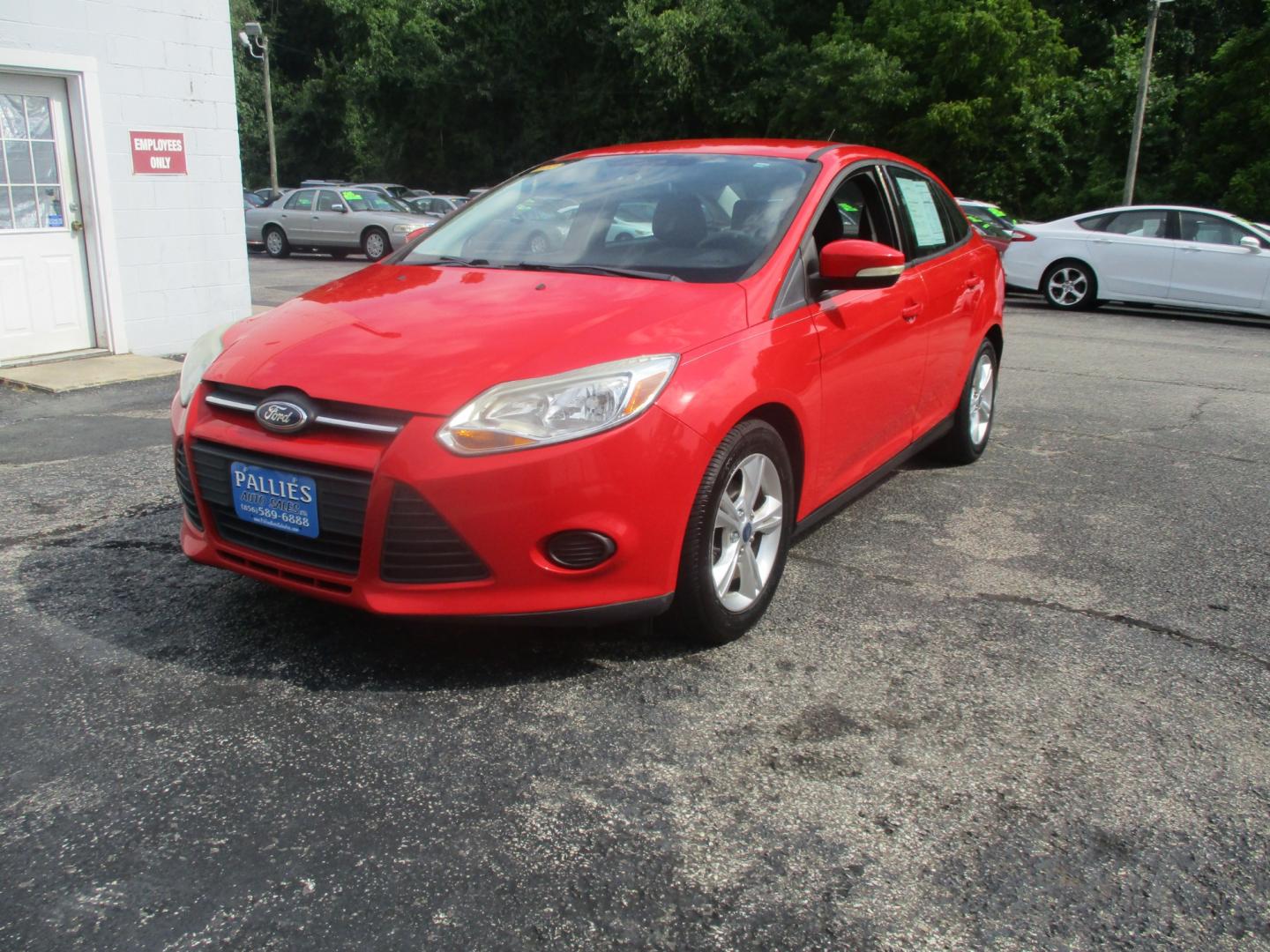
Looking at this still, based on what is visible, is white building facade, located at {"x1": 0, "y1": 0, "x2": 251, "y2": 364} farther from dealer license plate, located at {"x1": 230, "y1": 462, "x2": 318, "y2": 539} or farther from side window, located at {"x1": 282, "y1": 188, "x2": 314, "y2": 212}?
side window, located at {"x1": 282, "y1": 188, "x2": 314, "y2": 212}

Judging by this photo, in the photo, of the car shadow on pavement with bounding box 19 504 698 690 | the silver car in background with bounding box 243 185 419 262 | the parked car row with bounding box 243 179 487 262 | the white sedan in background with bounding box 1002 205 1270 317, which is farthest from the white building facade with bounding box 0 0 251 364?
the silver car in background with bounding box 243 185 419 262

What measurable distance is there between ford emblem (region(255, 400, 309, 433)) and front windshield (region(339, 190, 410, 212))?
20.4 meters

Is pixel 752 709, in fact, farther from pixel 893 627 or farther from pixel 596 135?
pixel 596 135

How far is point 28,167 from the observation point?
A: 833cm

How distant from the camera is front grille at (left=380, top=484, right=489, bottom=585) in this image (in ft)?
9.60

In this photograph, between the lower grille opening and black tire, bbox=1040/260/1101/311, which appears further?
black tire, bbox=1040/260/1101/311

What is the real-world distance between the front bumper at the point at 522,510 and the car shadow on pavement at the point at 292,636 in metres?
0.17

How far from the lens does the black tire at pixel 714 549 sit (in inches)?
126

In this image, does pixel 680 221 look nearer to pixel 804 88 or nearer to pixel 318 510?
pixel 318 510

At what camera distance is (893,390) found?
452 centimetres

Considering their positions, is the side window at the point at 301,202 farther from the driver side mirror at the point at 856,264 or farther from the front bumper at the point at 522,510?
the front bumper at the point at 522,510

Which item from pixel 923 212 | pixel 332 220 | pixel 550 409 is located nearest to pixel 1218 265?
pixel 923 212

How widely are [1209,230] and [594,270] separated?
12.0 meters

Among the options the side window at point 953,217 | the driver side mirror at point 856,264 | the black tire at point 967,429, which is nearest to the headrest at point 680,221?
the driver side mirror at point 856,264
